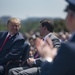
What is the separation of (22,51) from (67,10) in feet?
13.6

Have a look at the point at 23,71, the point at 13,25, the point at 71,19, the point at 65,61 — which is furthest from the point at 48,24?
the point at 65,61

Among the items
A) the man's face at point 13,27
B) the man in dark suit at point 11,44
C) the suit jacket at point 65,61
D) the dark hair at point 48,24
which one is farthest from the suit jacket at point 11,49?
the suit jacket at point 65,61

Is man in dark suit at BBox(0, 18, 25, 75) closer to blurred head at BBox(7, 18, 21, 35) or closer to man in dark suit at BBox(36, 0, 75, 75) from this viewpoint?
blurred head at BBox(7, 18, 21, 35)

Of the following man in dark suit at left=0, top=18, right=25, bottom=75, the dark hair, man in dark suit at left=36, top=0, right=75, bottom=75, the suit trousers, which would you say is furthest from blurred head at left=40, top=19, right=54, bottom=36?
man in dark suit at left=36, top=0, right=75, bottom=75

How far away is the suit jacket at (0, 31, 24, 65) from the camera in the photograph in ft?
23.6

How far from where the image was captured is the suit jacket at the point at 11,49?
7191 mm

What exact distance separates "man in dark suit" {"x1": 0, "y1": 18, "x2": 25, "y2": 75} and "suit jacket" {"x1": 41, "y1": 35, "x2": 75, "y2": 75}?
4182 millimetres

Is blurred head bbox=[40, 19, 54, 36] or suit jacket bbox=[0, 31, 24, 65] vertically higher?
blurred head bbox=[40, 19, 54, 36]

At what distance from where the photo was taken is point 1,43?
7.35 m

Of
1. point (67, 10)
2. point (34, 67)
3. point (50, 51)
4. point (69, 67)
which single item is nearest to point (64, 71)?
point (69, 67)

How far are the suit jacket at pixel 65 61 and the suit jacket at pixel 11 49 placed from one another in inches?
164

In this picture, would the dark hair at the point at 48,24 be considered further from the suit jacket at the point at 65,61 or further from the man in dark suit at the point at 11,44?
the suit jacket at the point at 65,61

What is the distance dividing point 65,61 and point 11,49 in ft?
14.4

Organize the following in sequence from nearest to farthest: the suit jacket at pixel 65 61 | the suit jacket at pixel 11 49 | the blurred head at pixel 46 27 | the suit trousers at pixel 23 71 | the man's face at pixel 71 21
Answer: the suit jacket at pixel 65 61 < the man's face at pixel 71 21 < the suit trousers at pixel 23 71 < the suit jacket at pixel 11 49 < the blurred head at pixel 46 27
